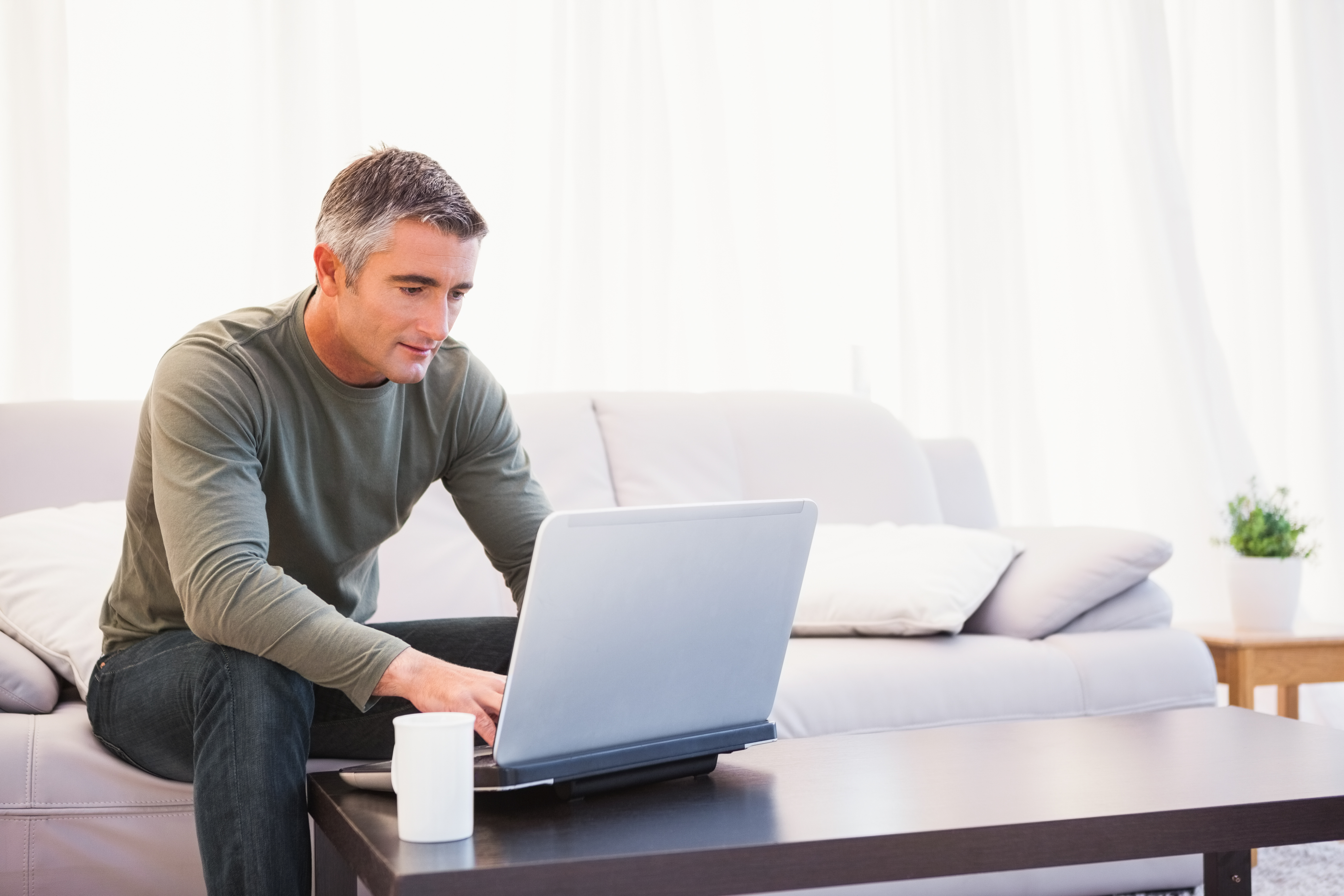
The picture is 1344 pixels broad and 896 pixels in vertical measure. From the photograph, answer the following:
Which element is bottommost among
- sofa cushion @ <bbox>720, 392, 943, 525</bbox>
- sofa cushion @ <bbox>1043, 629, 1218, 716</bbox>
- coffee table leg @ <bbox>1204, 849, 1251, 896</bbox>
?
coffee table leg @ <bbox>1204, 849, 1251, 896</bbox>

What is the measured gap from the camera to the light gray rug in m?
2.03

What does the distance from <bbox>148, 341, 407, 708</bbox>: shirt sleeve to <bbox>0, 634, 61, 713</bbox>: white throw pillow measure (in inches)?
12.5

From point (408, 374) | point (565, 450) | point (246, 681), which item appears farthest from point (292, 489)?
point (565, 450)

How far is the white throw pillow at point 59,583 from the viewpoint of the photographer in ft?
5.28

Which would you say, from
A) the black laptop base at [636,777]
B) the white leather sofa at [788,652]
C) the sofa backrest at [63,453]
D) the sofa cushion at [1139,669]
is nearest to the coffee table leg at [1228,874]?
the white leather sofa at [788,652]

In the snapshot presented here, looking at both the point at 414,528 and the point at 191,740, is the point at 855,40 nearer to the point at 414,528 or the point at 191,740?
the point at 414,528

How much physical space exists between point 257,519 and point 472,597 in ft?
2.84

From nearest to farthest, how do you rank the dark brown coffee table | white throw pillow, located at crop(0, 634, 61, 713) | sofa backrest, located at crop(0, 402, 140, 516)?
the dark brown coffee table, white throw pillow, located at crop(0, 634, 61, 713), sofa backrest, located at crop(0, 402, 140, 516)

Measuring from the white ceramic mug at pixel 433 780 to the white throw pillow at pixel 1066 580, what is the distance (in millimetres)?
1390

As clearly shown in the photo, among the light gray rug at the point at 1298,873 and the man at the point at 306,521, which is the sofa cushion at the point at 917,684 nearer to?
the light gray rug at the point at 1298,873

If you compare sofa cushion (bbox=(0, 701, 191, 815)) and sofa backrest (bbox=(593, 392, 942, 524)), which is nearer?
sofa cushion (bbox=(0, 701, 191, 815))

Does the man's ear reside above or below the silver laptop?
above

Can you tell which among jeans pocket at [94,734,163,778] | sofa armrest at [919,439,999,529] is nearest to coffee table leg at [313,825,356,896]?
jeans pocket at [94,734,163,778]

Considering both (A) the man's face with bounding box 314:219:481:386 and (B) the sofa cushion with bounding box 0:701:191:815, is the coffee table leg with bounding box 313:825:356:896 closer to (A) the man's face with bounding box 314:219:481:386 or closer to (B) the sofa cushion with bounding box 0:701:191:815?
(B) the sofa cushion with bounding box 0:701:191:815
